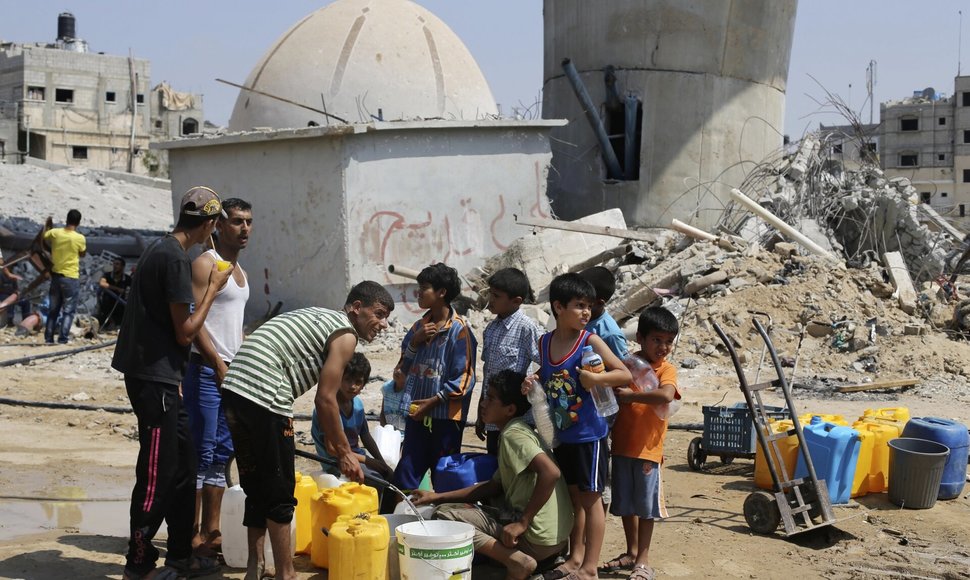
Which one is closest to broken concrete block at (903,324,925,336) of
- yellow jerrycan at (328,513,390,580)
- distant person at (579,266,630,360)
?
distant person at (579,266,630,360)

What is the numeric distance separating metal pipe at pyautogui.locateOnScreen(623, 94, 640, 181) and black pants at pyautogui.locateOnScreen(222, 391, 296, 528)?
1539cm

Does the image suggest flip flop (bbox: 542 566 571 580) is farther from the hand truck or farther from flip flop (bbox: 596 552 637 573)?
the hand truck

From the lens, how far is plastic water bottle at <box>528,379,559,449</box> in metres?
A: 5.09

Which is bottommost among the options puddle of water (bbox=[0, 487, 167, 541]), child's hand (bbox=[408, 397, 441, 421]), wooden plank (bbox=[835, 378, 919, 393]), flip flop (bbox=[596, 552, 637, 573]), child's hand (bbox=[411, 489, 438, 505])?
puddle of water (bbox=[0, 487, 167, 541])

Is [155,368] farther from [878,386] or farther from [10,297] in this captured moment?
[10,297]

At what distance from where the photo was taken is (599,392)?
5.06 metres

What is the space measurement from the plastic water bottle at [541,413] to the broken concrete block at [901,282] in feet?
34.1

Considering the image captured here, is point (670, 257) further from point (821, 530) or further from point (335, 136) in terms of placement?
point (821, 530)

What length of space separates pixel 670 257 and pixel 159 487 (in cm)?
1167

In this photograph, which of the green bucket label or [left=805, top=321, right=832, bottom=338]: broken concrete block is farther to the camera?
[left=805, top=321, right=832, bottom=338]: broken concrete block

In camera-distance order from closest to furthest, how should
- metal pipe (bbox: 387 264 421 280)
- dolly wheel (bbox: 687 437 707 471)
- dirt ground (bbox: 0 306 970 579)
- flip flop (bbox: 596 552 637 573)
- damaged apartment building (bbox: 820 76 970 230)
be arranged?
flip flop (bbox: 596 552 637 573) < dirt ground (bbox: 0 306 970 579) < dolly wheel (bbox: 687 437 707 471) < metal pipe (bbox: 387 264 421 280) < damaged apartment building (bbox: 820 76 970 230)

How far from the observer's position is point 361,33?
Answer: 62.5 feet

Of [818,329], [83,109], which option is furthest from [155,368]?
[83,109]

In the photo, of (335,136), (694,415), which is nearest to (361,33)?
(335,136)
